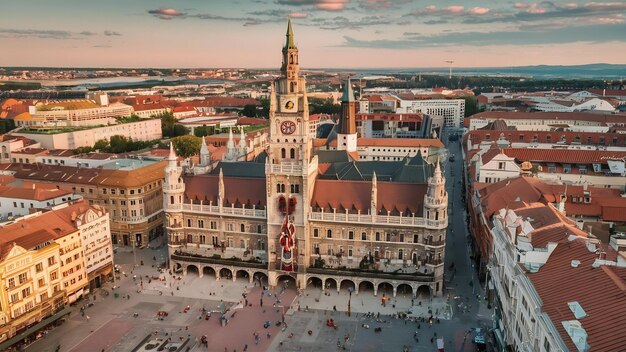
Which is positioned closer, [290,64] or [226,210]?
[290,64]

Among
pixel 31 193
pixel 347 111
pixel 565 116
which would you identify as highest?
pixel 347 111

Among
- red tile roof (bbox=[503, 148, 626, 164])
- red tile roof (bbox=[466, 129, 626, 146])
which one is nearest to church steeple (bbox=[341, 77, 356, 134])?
red tile roof (bbox=[466, 129, 626, 146])

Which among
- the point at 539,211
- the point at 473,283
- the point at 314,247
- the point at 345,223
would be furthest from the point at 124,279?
the point at 539,211

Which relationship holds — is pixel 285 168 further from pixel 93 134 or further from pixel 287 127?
pixel 93 134

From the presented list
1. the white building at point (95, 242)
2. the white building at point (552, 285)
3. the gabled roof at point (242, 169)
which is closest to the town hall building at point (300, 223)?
the gabled roof at point (242, 169)

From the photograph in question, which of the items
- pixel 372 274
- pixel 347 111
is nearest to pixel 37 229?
pixel 372 274

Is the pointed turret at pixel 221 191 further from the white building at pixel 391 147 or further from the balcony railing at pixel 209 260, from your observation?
the white building at pixel 391 147

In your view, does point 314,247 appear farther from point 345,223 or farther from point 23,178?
point 23,178

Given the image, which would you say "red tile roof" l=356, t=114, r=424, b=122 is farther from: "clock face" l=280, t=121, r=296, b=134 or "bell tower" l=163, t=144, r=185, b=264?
"clock face" l=280, t=121, r=296, b=134
